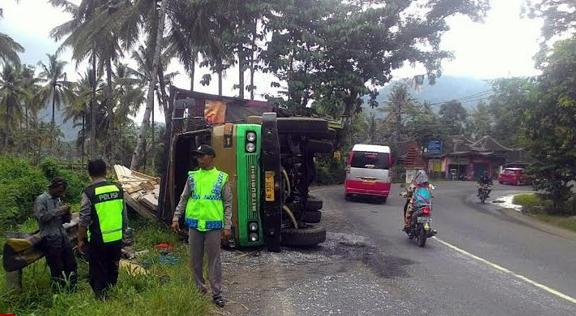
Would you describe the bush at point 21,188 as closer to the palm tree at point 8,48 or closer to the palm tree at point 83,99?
the palm tree at point 8,48

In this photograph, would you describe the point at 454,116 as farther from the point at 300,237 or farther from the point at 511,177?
the point at 300,237

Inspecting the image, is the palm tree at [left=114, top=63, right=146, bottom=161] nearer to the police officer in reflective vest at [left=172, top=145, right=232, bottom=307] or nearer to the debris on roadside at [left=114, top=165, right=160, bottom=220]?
the debris on roadside at [left=114, top=165, right=160, bottom=220]

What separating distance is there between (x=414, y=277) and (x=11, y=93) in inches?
1678

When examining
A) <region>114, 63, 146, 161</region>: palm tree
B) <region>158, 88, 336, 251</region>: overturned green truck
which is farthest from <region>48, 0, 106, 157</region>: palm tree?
<region>158, 88, 336, 251</region>: overturned green truck

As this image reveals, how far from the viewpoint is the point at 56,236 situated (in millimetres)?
5266

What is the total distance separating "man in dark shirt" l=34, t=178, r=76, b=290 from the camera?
5.21 m

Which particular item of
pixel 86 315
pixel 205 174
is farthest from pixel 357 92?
pixel 86 315

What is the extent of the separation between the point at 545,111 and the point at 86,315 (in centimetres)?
1729

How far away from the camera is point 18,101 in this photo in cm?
4225

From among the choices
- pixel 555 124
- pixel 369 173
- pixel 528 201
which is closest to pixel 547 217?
pixel 555 124

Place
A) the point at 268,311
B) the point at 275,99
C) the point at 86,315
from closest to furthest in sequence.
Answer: the point at 86,315, the point at 268,311, the point at 275,99

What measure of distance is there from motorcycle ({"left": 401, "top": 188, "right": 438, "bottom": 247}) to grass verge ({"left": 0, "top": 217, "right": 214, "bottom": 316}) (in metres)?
5.11

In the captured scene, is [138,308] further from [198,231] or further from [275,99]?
[275,99]

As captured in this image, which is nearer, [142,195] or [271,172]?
[271,172]
